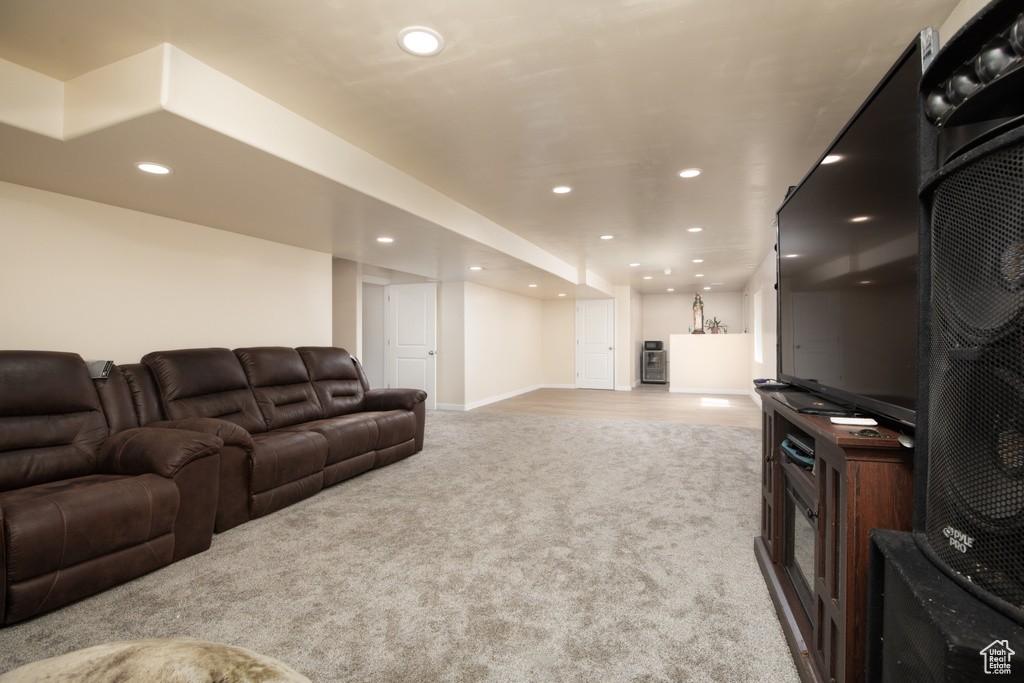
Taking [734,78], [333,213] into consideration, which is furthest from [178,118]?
[734,78]

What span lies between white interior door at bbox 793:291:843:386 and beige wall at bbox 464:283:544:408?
5638 millimetres

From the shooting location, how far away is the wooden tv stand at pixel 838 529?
1087 mm

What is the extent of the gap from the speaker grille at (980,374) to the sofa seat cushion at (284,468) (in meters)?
3.08

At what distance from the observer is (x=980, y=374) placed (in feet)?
2.27

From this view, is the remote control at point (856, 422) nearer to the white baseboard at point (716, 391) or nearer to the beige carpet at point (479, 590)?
the beige carpet at point (479, 590)

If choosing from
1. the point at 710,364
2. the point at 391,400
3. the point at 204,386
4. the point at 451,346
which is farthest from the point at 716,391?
the point at 204,386

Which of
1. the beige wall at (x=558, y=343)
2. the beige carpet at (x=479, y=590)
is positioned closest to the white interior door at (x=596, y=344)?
the beige wall at (x=558, y=343)

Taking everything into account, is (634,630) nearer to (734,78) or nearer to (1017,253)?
(1017,253)

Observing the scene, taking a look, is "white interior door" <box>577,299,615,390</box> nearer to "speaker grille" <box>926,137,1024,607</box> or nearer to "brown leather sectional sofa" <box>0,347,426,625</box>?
"brown leather sectional sofa" <box>0,347,426,625</box>

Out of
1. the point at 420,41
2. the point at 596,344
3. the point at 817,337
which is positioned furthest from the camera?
the point at 596,344

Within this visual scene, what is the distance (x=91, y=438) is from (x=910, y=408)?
3554mm

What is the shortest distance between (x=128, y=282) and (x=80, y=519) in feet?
6.88

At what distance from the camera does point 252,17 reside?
185cm

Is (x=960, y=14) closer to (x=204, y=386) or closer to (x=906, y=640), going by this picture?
(x=906, y=640)
